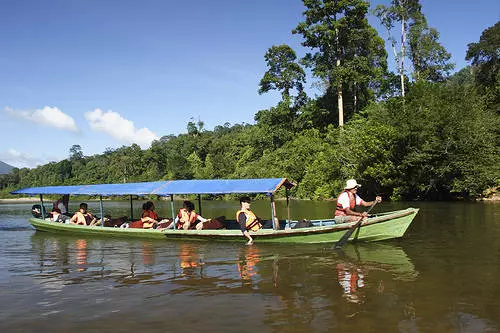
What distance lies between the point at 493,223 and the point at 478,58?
32890 mm

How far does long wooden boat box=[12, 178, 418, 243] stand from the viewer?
35.6 ft

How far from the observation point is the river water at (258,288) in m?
5.56

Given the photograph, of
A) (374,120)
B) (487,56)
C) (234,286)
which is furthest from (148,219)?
(487,56)

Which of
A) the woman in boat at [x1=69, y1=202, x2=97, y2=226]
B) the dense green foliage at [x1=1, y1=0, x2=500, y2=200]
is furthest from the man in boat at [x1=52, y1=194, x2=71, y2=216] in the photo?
the dense green foliage at [x1=1, y1=0, x2=500, y2=200]

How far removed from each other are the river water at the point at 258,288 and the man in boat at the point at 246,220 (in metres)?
0.43

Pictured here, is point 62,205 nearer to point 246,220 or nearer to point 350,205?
point 246,220

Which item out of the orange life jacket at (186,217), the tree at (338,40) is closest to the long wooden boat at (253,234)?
the orange life jacket at (186,217)

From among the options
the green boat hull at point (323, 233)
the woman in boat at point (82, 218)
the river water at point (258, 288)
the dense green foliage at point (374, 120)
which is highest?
the dense green foliage at point (374, 120)

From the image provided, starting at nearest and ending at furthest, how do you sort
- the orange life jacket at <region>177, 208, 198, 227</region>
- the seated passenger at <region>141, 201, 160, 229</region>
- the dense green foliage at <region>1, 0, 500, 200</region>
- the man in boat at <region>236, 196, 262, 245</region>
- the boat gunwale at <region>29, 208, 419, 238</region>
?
the boat gunwale at <region>29, 208, 419, 238</region>
the man in boat at <region>236, 196, 262, 245</region>
the orange life jacket at <region>177, 208, 198, 227</region>
the seated passenger at <region>141, 201, 160, 229</region>
the dense green foliage at <region>1, 0, 500, 200</region>

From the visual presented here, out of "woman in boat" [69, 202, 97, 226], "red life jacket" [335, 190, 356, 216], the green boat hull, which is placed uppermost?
→ "red life jacket" [335, 190, 356, 216]

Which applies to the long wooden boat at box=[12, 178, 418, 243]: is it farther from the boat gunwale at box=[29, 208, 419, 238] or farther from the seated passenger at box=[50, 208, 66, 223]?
the seated passenger at box=[50, 208, 66, 223]

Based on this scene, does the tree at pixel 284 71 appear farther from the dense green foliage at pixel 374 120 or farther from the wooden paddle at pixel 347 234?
the wooden paddle at pixel 347 234

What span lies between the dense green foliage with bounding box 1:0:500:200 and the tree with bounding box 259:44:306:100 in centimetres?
10

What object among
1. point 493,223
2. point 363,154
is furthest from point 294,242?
point 363,154
